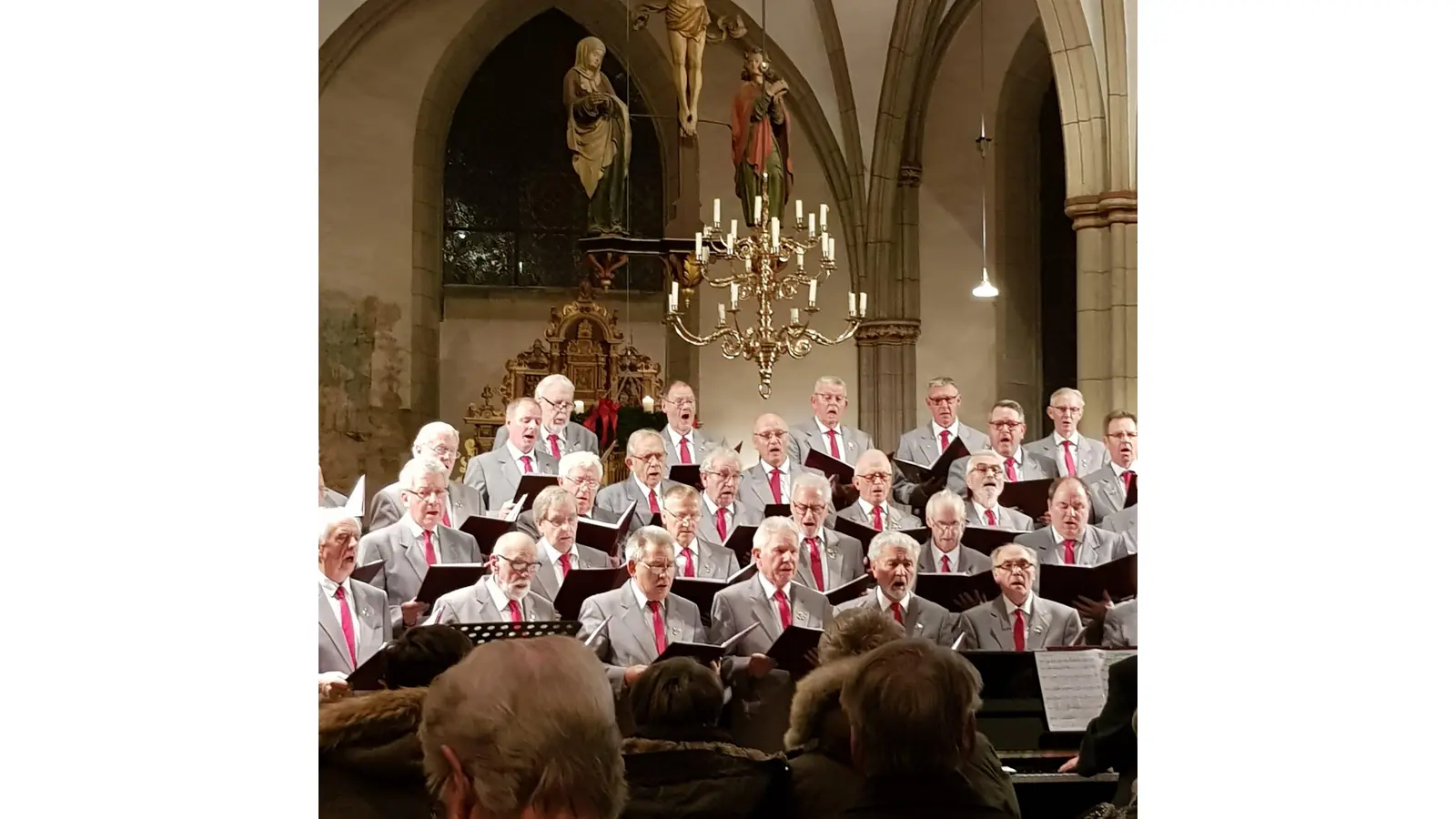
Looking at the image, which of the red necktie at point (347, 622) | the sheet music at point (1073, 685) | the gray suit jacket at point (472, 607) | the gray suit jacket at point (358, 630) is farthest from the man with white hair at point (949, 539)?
the red necktie at point (347, 622)

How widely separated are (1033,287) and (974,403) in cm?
121

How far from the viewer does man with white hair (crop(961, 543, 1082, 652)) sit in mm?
5176

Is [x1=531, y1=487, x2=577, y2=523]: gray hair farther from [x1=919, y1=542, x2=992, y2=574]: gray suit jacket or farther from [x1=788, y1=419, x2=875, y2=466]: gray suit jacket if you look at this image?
[x1=788, y1=419, x2=875, y2=466]: gray suit jacket

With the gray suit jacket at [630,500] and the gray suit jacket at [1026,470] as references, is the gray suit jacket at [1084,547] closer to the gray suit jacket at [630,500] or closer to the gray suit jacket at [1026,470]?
the gray suit jacket at [1026,470]

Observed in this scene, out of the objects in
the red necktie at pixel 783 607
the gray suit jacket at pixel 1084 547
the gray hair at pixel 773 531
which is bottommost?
the red necktie at pixel 783 607

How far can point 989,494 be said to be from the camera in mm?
6430

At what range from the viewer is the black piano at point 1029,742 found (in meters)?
3.72

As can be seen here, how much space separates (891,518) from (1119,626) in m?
1.65

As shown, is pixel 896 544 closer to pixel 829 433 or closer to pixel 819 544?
pixel 819 544

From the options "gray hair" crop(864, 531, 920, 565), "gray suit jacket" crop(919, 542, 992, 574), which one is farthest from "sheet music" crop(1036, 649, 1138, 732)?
"gray suit jacket" crop(919, 542, 992, 574)

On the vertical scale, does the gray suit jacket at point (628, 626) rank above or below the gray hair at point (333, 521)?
below

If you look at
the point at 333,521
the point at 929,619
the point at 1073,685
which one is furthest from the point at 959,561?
the point at 333,521

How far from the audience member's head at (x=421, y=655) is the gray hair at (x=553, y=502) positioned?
7.59 ft
